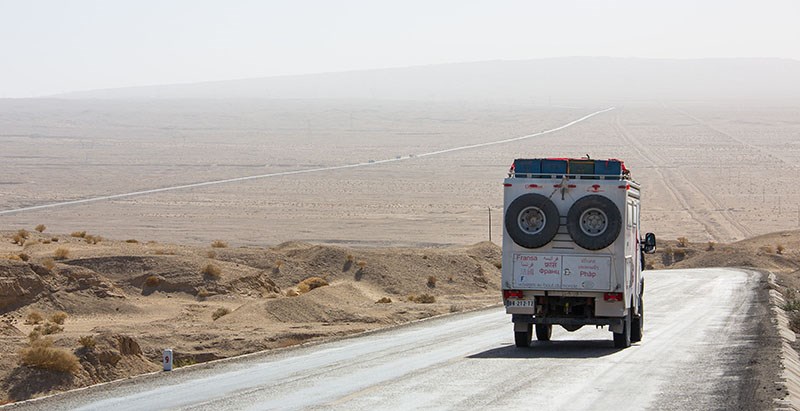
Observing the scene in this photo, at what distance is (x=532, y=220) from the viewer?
20.8m

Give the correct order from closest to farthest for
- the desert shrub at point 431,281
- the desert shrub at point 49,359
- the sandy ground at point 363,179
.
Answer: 1. the desert shrub at point 49,359
2. the desert shrub at point 431,281
3. the sandy ground at point 363,179

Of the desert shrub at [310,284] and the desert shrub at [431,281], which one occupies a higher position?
the desert shrub at [310,284]

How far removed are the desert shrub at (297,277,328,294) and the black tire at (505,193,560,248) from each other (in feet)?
70.8

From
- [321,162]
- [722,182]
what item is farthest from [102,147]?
[722,182]

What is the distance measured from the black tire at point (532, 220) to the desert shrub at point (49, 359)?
781 cm

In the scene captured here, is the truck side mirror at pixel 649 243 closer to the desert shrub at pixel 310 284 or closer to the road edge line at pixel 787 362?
the road edge line at pixel 787 362

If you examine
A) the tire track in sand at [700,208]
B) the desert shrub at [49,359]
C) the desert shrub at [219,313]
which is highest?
the desert shrub at [49,359]

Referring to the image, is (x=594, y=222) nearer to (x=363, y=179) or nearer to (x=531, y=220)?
(x=531, y=220)

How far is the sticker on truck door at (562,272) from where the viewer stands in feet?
67.8

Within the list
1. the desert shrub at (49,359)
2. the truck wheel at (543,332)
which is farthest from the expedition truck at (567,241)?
the desert shrub at (49,359)

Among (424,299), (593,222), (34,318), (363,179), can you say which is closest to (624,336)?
(593,222)

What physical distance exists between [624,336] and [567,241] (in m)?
2.45

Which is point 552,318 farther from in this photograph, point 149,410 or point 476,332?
point 149,410

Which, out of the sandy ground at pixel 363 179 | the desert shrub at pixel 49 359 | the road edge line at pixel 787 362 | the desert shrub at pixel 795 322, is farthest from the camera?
the sandy ground at pixel 363 179
